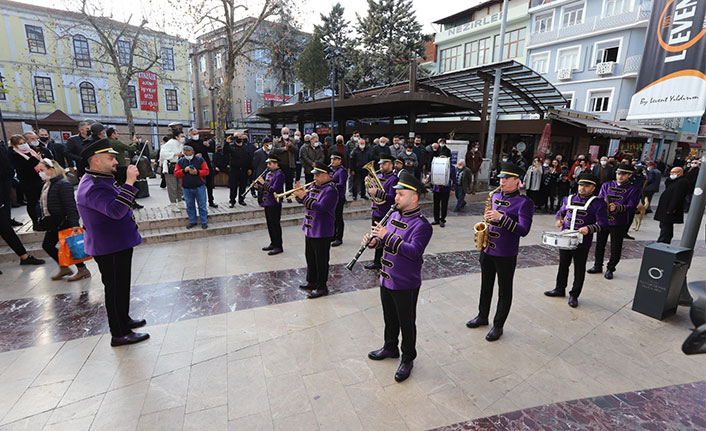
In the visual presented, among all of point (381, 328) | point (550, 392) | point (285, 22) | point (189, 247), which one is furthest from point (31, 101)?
point (550, 392)

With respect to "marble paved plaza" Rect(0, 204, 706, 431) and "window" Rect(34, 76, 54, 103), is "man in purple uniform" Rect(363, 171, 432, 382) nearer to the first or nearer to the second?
"marble paved plaza" Rect(0, 204, 706, 431)

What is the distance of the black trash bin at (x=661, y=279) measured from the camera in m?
4.62

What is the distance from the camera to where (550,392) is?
11.0 ft

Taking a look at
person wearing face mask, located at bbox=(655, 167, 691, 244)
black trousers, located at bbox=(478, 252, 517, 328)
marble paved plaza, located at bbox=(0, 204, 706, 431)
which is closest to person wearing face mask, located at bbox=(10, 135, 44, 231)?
marble paved plaza, located at bbox=(0, 204, 706, 431)

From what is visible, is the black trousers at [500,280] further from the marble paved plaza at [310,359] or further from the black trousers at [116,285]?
the black trousers at [116,285]

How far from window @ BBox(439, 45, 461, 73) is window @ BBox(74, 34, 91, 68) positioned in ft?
103

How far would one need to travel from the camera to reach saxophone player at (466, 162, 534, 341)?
395 cm

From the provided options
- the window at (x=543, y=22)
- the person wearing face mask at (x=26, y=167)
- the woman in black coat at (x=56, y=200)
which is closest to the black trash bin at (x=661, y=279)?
the woman in black coat at (x=56, y=200)

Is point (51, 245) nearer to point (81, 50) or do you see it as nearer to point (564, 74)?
point (564, 74)

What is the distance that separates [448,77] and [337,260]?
11.9 m

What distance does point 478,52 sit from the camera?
30922mm

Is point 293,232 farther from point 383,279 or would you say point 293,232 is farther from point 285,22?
point 285,22

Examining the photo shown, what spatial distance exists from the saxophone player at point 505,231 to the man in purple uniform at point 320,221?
2226 millimetres

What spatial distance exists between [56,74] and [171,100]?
852cm
